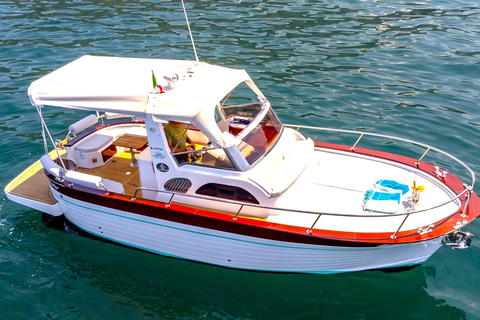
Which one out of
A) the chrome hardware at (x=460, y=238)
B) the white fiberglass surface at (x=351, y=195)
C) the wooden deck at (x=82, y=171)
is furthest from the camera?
the wooden deck at (x=82, y=171)

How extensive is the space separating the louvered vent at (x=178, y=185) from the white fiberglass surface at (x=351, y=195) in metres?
1.74

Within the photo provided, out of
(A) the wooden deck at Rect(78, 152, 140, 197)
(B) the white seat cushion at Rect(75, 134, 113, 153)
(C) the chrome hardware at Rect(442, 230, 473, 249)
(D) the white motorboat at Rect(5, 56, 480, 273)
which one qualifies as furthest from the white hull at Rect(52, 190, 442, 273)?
(B) the white seat cushion at Rect(75, 134, 113, 153)

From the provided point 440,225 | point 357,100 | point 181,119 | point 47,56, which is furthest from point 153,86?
point 47,56

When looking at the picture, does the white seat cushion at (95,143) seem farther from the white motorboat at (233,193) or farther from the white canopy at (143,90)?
the white canopy at (143,90)

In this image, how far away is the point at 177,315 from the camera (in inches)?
338

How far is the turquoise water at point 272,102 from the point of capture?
8.80m

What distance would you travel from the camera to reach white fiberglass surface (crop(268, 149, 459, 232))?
8.52m

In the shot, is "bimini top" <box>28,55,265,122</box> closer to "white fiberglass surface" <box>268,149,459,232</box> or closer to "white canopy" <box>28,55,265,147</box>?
"white canopy" <box>28,55,265,147</box>

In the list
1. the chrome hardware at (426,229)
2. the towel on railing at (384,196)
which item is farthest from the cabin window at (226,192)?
the chrome hardware at (426,229)

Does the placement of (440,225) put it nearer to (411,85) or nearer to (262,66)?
(411,85)

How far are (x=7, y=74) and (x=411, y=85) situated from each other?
15157 mm

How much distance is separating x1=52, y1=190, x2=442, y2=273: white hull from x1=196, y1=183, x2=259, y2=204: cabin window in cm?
68

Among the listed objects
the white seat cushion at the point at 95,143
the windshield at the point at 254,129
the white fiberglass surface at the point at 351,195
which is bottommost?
the white fiberglass surface at the point at 351,195

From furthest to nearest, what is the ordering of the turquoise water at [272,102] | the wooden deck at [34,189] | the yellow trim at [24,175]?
the yellow trim at [24,175] < the wooden deck at [34,189] < the turquoise water at [272,102]
